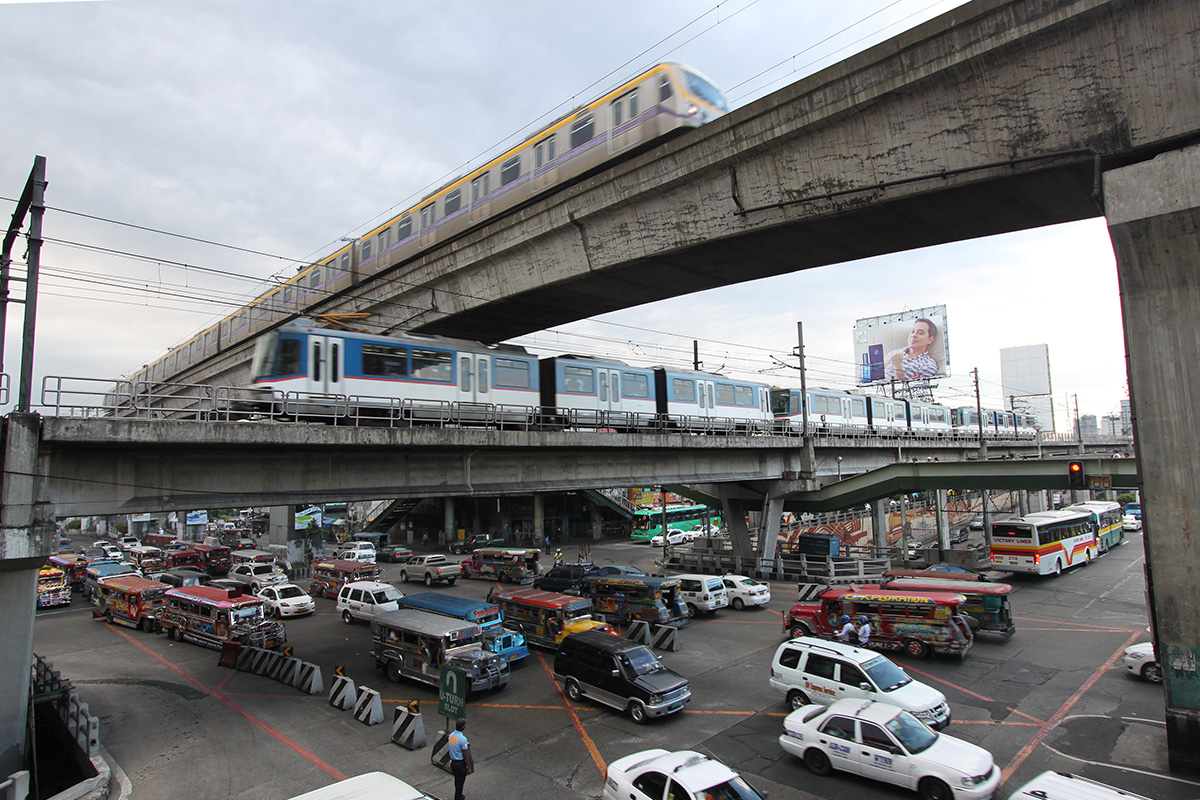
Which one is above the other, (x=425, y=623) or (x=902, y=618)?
(x=425, y=623)

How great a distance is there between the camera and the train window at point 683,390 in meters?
28.2

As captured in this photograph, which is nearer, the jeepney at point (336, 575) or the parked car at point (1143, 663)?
the parked car at point (1143, 663)

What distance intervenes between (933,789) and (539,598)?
12.2m

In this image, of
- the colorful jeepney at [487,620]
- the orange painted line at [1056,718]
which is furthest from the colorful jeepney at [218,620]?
the orange painted line at [1056,718]

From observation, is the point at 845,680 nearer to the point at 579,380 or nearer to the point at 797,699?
the point at 797,699

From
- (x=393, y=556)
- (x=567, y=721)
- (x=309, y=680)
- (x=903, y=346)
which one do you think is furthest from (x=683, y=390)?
(x=903, y=346)

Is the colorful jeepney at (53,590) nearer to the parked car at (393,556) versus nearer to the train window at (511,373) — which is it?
the parked car at (393,556)

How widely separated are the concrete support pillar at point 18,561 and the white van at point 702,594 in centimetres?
1770

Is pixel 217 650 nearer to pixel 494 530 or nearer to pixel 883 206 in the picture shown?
pixel 883 206

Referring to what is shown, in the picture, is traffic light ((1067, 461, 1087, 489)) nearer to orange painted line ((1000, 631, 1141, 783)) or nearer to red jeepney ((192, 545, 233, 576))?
orange painted line ((1000, 631, 1141, 783))

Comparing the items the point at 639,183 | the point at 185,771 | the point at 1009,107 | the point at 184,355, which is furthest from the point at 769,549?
the point at 184,355

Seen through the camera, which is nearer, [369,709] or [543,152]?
[369,709]

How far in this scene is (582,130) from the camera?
65.0ft

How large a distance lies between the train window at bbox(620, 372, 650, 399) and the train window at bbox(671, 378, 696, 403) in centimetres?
193
